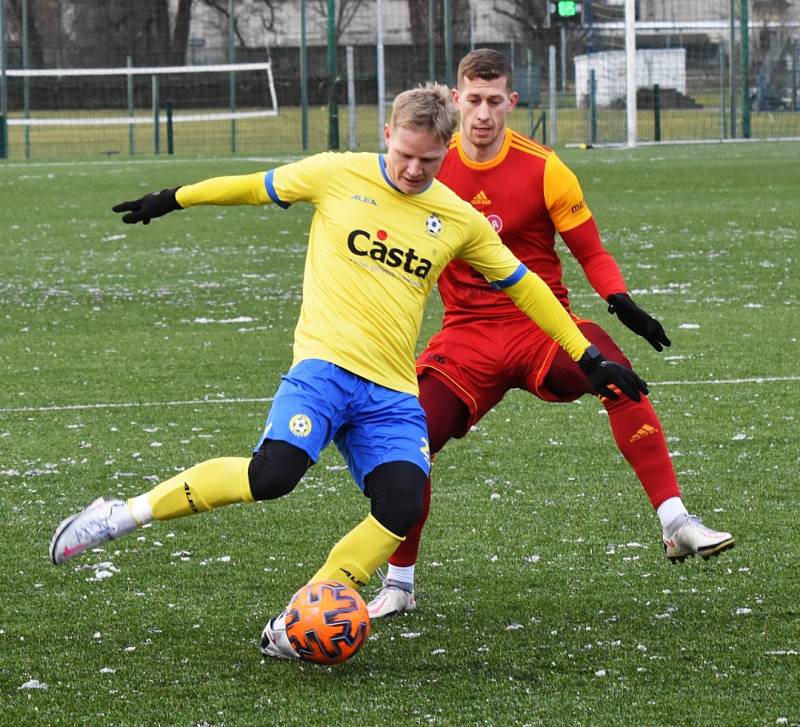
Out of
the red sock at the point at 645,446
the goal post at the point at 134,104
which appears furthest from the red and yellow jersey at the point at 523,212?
the goal post at the point at 134,104

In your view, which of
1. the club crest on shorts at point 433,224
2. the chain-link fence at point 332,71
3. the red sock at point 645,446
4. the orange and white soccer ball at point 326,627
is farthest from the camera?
the chain-link fence at point 332,71

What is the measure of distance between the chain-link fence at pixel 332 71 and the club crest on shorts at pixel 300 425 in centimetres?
2843

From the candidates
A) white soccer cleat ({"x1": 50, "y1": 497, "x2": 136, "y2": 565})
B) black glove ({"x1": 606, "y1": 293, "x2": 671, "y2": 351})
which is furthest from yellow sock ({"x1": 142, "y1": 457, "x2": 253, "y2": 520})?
black glove ({"x1": 606, "y1": 293, "x2": 671, "y2": 351})

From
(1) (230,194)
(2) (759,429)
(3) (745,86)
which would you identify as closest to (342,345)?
(1) (230,194)

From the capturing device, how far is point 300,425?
5195 millimetres

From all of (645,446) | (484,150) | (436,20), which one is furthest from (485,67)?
(436,20)

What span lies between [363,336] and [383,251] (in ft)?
1.05

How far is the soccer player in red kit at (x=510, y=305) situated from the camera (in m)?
6.20

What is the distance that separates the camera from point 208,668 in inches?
201

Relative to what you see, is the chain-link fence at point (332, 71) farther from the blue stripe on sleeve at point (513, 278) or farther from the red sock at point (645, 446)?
the blue stripe on sleeve at point (513, 278)

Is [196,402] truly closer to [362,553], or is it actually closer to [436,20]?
[362,553]

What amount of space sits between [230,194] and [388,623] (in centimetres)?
165

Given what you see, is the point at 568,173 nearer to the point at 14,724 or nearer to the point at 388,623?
the point at 388,623

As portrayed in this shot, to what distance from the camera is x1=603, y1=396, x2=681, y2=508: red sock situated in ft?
20.1
